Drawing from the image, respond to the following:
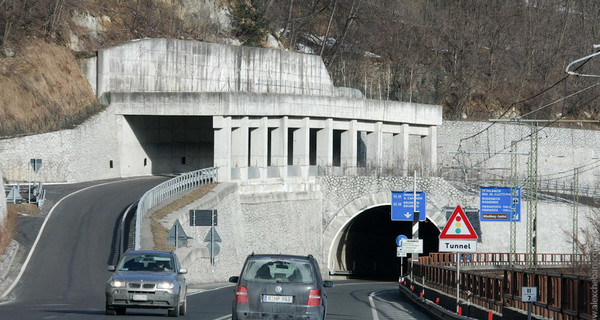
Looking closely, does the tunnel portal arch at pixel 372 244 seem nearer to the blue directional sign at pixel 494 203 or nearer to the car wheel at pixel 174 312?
the blue directional sign at pixel 494 203

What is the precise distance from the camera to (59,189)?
173 feet

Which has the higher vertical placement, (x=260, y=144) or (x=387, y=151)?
(x=260, y=144)

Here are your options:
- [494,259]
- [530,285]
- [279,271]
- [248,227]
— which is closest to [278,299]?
[279,271]

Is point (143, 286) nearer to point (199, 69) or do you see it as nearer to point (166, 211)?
point (166, 211)

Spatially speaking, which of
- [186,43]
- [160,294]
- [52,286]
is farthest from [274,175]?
[160,294]

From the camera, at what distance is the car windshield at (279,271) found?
18766mm

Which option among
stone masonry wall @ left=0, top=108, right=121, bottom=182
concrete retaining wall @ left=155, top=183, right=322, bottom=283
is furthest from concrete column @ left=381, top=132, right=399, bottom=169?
stone masonry wall @ left=0, top=108, right=121, bottom=182

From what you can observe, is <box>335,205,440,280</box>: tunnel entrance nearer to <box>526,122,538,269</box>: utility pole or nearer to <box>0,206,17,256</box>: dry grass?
<box>526,122,538,269</box>: utility pole

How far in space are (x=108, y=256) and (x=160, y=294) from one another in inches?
588

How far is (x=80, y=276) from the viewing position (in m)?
34.1

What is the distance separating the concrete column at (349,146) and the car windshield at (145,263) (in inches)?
1712

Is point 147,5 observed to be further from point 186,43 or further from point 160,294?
point 160,294

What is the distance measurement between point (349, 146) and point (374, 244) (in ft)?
39.1

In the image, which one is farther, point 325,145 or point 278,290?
point 325,145
